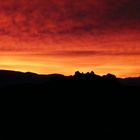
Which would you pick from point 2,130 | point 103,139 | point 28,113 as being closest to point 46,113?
point 28,113

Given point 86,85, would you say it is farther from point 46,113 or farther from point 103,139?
point 103,139

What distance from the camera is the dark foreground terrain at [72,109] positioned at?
107 m

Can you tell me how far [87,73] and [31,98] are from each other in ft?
55.7

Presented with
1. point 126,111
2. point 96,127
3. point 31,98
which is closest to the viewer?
point 96,127

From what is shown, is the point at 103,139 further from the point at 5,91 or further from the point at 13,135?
the point at 5,91

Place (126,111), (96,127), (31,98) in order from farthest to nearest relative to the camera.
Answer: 1. (31,98)
2. (126,111)
3. (96,127)

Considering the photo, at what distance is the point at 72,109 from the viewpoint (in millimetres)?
119562

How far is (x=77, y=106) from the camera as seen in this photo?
120 metres

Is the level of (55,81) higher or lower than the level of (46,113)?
higher

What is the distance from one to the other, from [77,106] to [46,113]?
8045 millimetres

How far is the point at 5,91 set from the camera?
5167 inches

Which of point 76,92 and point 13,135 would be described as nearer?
point 13,135

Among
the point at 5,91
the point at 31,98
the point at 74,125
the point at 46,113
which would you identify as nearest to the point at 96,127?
the point at 74,125

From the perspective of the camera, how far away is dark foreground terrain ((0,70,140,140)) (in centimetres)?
10712
